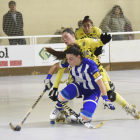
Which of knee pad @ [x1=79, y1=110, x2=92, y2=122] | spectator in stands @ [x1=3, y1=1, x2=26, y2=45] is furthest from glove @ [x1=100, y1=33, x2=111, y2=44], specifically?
spectator in stands @ [x1=3, y1=1, x2=26, y2=45]

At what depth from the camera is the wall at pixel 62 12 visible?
36.6 feet

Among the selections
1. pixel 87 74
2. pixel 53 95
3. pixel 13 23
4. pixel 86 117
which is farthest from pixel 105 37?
pixel 13 23

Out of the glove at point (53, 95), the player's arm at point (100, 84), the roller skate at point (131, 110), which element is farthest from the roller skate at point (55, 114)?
the roller skate at point (131, 110)

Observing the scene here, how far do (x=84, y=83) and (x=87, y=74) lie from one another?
4.8 inches

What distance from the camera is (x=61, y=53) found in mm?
3928

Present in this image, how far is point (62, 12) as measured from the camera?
11.5 m

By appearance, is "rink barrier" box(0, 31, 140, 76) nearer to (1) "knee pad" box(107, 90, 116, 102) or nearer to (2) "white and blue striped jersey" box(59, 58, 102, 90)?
(2) "white and blue striped jersey" box(59, 58, 102, 90)

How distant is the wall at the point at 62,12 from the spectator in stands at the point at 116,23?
0.97ft

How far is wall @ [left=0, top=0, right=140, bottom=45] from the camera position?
11141mm

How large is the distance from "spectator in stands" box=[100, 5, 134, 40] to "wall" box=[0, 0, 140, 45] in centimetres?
30

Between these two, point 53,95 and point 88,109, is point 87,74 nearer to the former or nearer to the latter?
point 88,109

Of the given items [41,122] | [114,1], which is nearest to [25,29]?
[114,1]

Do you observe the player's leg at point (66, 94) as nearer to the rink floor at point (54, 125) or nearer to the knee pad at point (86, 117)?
the rink floor at point (54, 125)

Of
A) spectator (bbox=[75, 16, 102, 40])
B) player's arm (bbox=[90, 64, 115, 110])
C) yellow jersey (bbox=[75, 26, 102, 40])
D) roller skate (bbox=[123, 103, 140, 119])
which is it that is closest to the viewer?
player's arm (bbox=[90, 64, 115, 110])
